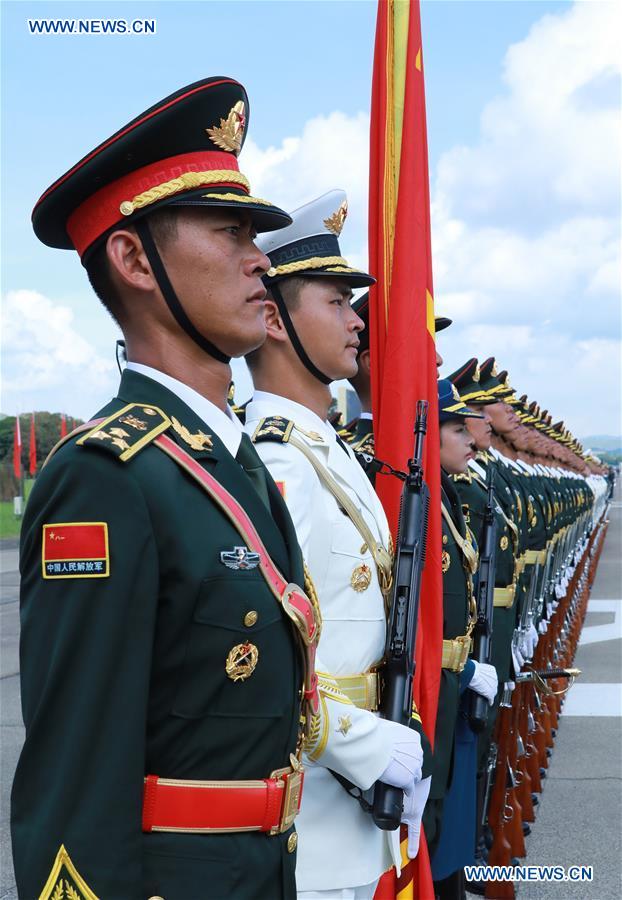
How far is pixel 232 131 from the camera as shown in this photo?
176 cm

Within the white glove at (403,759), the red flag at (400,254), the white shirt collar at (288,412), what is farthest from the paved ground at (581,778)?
the white shirt collar at (288,412)

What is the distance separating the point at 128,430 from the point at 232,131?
24.7 inches

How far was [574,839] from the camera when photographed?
514 cm

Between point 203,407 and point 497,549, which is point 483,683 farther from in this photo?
point 203,407

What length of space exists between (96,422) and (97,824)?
0.57m

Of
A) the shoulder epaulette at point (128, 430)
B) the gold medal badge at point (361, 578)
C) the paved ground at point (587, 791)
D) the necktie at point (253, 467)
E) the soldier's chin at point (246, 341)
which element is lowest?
the paved ground at point (587, 791)

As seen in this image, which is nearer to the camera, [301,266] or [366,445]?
[301,266]

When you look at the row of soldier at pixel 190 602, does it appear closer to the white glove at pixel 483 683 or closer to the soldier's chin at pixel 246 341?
the soldier's chin at pixel 246 341

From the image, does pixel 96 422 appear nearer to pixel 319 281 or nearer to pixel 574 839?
pixel 319 281

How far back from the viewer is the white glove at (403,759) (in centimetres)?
216

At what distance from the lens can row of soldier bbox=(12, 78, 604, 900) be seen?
1.31 meters

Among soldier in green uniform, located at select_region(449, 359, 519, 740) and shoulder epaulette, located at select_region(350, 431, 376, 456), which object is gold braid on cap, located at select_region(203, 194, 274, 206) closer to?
shoulder epaulette, located at select_region(350, 431, 376, 456)

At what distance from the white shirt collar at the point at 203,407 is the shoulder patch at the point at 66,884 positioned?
708mm

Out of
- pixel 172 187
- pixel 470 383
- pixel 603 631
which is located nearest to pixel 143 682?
pixel 172 187
